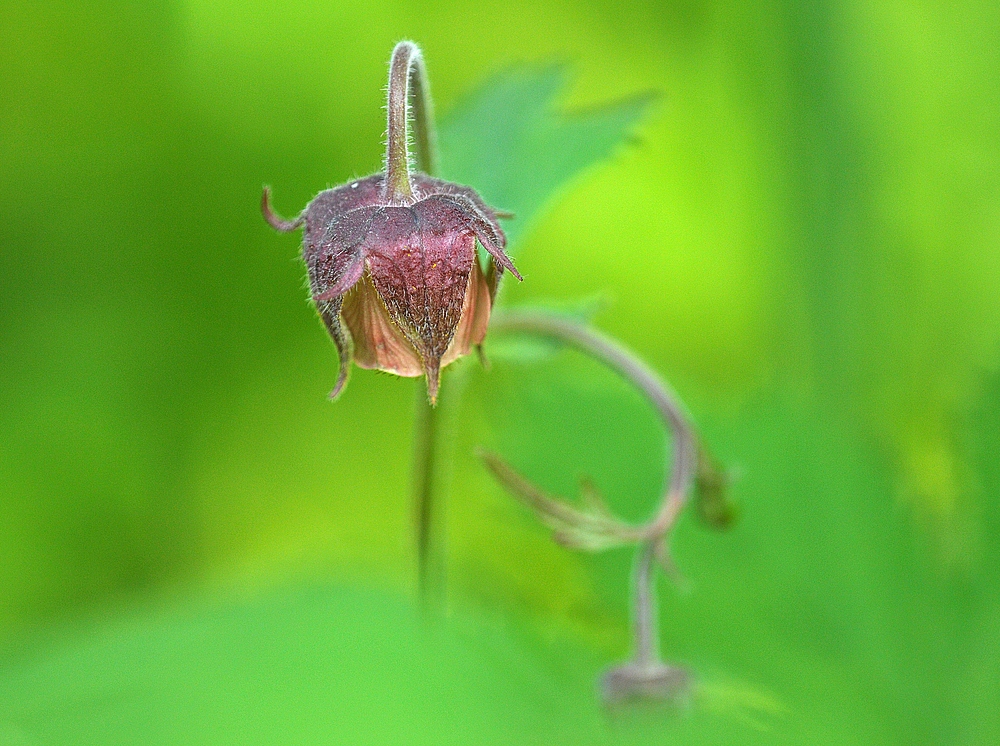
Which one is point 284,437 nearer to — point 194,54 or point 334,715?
point 194,54

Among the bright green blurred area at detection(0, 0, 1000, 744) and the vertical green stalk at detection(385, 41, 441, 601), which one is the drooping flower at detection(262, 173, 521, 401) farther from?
the bright green blurred area at detection(0, 0, 1000, 744)

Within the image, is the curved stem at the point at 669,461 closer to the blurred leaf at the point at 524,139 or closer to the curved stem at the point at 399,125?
the blurred leaf at the point at 524,139

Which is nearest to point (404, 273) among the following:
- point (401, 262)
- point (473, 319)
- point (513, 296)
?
point (401, 262)

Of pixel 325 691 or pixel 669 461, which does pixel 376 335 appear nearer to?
pixel 669 461

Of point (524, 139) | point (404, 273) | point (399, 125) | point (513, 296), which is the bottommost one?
point (404, 273)

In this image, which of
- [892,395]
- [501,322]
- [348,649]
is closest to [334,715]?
[348,649]

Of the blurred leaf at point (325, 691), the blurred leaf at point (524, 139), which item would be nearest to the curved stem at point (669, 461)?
the blurred leaf at point (524, 139)

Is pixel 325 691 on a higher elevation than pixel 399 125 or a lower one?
lower
